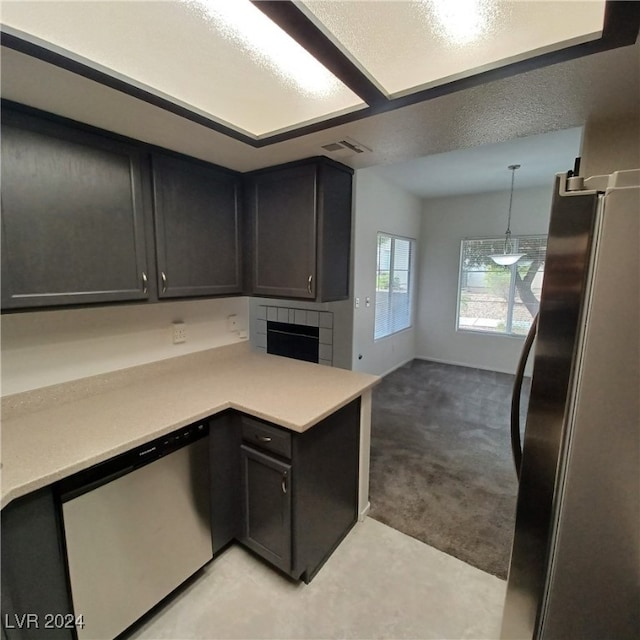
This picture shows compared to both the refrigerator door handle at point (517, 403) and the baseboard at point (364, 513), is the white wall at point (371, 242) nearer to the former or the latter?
the baseboard at point (364, 513)

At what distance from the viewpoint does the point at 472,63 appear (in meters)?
1.11

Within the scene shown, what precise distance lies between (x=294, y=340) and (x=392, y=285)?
176cm

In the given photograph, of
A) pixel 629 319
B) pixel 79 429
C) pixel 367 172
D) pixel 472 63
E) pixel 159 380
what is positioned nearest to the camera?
pixel 629 319

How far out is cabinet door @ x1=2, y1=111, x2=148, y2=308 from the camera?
126 cm

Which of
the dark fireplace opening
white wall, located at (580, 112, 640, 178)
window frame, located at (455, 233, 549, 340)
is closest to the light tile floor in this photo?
white wall, located at (580, 112, 640, 178)

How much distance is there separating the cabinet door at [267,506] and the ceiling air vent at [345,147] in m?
1.60

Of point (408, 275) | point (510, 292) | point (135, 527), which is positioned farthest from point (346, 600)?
point (510, 292)

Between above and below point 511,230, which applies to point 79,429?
below

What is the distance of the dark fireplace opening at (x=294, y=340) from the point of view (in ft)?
13.8

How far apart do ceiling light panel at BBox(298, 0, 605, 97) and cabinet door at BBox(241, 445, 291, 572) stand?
5.41ft

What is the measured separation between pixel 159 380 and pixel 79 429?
59cm

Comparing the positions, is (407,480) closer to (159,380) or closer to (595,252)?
(159,380)

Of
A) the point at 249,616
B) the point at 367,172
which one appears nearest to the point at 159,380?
the point at 249,616

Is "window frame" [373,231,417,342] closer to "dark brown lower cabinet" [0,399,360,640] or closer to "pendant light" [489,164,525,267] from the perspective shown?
"pendant light" [489,164,525,267]
